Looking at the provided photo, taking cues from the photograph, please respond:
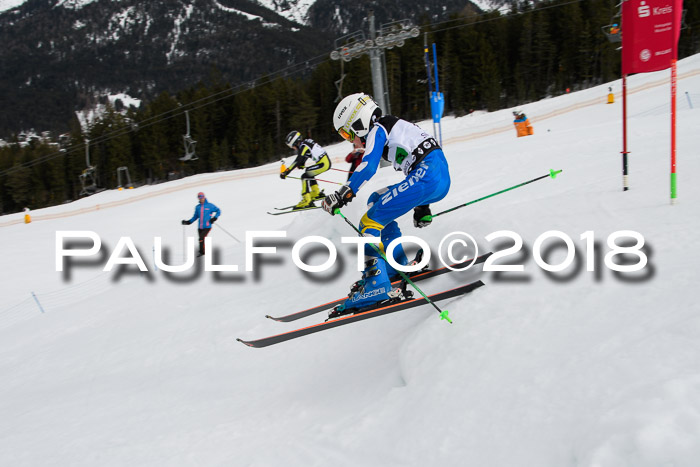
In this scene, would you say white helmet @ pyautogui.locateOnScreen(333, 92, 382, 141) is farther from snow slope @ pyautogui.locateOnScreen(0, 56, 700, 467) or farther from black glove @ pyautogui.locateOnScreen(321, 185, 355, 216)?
snow slope @ pyautogui.locateOnScreen(0, 56, 700, 467)

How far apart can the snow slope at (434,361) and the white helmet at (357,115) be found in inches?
71.9

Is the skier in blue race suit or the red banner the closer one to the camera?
the skier in blue race suit

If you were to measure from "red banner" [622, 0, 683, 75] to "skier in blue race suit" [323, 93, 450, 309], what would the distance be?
2648mm

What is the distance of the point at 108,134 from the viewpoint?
60594 mm

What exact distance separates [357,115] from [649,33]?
335 centimetres

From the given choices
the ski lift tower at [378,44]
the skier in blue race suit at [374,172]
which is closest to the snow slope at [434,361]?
the skier in blue race suit at [374,172]

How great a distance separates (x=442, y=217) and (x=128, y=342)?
514cm

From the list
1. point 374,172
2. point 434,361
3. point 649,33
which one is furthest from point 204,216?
point 649,33

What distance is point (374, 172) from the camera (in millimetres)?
4238

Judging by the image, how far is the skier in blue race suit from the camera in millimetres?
4309

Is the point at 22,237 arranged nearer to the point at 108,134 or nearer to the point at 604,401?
the point at 604,401

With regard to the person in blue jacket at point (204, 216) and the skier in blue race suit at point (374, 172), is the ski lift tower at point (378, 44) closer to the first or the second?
the person in blue jacket at point (204, 216)

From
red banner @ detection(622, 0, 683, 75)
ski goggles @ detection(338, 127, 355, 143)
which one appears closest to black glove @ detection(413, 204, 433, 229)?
ski goggles @ detection(338, 127, 355, 143)

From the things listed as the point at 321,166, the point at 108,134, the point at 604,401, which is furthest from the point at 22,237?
the point at 108,134
